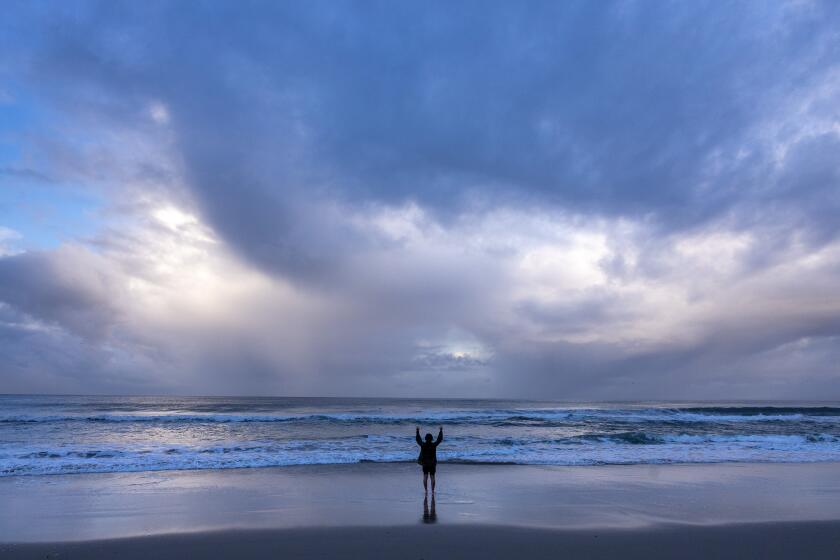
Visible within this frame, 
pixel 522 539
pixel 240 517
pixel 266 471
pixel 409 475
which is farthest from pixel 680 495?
A: pixel 266 471

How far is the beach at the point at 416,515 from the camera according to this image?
338 inches

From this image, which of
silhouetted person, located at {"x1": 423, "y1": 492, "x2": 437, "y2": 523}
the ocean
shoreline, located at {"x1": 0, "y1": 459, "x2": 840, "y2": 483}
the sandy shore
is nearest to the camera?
the sandy shore

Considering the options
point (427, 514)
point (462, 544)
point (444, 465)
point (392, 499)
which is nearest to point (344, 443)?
point (444, 465)

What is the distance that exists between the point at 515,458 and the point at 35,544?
15437 millimetres

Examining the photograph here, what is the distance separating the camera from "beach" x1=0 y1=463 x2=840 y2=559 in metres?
8.58

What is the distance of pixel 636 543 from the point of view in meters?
8.85

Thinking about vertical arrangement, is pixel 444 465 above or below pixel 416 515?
below

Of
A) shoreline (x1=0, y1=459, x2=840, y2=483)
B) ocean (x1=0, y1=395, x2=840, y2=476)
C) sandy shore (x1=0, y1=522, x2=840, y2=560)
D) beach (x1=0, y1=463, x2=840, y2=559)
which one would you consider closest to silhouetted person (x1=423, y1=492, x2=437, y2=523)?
beach (x1=0, y1=463, x2=840, y2=559)

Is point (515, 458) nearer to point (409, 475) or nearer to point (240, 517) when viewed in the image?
point (409, 475)

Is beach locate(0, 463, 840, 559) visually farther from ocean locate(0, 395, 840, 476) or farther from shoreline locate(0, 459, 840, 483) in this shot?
ocean locate(0, 395, 840, 476)

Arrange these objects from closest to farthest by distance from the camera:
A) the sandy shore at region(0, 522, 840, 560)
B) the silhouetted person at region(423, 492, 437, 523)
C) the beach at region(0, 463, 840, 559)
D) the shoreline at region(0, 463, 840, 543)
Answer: the sandy shore at region(0, 522, 840, 560)
the beach at region(0, 463, 840, 559)
the shoreline at region(0, 463, 840, 543)
the silhouetted person at region(423, 492, 437, 523)

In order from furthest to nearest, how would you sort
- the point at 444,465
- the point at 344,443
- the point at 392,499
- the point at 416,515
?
the point at 344,443 < the point at 444,465 < the point at 392,499 < the point at 416,515

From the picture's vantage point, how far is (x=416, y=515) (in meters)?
10.6

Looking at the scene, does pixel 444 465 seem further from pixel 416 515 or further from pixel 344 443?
pixel 344 443
